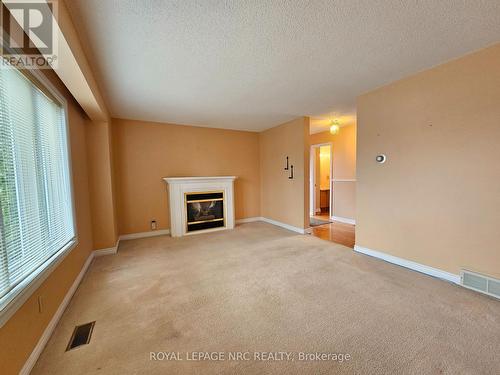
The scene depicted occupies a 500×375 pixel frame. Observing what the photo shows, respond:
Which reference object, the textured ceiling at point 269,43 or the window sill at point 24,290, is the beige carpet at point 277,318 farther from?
the textured ceiling at point 269,43

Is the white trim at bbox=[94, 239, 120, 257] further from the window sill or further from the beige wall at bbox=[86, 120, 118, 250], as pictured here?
the window sill

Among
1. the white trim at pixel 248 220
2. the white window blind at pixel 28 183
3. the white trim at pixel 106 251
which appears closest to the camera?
the white window blind at pixel 28 183

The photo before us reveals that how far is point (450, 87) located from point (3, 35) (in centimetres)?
388

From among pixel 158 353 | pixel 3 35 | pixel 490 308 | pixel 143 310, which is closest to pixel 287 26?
pixel 3 35

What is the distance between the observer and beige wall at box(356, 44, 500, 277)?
2066mm

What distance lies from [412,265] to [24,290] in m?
3.85

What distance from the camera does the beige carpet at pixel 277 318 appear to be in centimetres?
136

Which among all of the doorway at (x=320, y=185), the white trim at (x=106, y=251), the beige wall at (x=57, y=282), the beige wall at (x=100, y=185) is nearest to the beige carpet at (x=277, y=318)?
the beige wall at (x=57, y=282)

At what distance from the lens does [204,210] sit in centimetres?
490

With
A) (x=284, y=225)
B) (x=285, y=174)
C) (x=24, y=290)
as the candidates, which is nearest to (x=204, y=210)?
(x=284, y=225)

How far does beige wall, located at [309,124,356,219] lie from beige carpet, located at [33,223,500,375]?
2.57 m

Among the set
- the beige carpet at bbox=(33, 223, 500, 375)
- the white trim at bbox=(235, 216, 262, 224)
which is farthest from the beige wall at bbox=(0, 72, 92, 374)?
the white trim at bbox=(235, 216, 262, 224)

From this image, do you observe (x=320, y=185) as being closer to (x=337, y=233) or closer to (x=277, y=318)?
(x=337, y=233)

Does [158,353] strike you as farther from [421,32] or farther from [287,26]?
[421,32]
